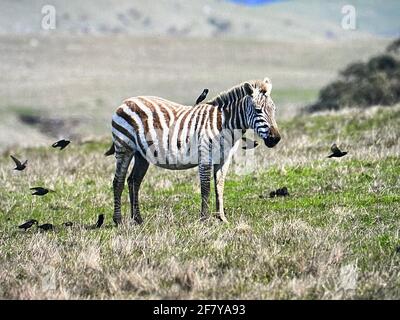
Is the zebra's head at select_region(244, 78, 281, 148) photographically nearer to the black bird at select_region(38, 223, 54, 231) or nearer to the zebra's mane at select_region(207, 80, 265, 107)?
the zebra's mane at select_region(207, 80, 265, 107)

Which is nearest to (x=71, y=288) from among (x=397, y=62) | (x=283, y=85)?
(x=397, y=62)

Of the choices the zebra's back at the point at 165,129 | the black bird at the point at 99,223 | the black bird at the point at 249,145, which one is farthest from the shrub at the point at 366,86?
the black bird at the point at 99,223

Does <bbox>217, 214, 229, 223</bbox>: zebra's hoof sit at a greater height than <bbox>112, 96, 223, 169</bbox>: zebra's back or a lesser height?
lesser

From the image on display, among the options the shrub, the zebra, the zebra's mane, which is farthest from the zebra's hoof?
the shrub

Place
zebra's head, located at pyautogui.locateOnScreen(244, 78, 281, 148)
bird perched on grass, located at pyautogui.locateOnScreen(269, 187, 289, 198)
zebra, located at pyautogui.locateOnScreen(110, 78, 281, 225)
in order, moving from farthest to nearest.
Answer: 1. bird perched on grass, located at pyautogui.locateOnScreen(269, 187, 289, 198)
2. zebra, located at pyautogui.locateOnScreen(110, 78, 281, 225)
3. zebra's head, located at pyautogui.locateOnScreen(244, 78, 281, 148)


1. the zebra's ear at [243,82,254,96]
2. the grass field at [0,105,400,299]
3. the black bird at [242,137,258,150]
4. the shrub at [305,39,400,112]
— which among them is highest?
→ the shrub at [305,39,400,112]

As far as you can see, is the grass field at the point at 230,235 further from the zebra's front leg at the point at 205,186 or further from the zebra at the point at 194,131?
the zebra at the point at 194,131

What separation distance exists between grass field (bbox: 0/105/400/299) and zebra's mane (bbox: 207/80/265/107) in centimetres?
190

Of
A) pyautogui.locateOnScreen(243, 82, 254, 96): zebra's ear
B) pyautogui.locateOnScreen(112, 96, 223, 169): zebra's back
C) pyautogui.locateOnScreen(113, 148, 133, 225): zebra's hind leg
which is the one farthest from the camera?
pyautogui.locateOnScreen(113, 148, 133, 225): zebra's hind leg

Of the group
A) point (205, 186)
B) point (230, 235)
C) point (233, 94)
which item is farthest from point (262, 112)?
point (230, 235)

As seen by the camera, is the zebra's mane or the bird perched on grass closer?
the zebra's mane

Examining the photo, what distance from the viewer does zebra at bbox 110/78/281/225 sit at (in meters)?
12.5
